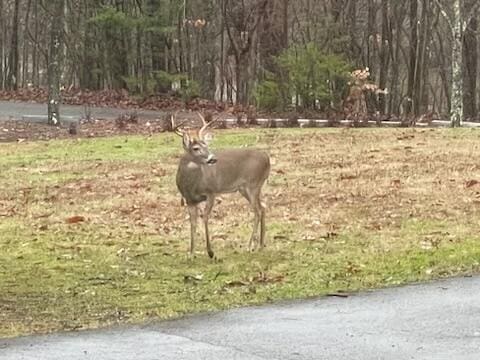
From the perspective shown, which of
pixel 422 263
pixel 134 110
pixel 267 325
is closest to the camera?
pixel 267 325

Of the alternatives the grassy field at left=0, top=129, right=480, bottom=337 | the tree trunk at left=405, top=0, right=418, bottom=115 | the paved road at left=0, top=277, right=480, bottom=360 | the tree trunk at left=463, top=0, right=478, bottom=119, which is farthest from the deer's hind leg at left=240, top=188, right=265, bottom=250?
the tree trunk at left=463, top=0, right=478, bottom=119

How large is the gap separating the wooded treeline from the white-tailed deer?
16.4 m

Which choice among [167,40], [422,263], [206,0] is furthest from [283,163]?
[206,0]

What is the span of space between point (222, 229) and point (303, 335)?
5.22 metres

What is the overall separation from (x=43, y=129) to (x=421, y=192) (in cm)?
1209

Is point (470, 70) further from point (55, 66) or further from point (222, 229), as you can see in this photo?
point (222, 229)

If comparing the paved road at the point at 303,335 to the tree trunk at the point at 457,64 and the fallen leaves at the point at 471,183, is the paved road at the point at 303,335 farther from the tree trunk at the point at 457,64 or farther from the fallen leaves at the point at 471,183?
the tree trunk at the point at 457,64

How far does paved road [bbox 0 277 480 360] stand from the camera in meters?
6.86

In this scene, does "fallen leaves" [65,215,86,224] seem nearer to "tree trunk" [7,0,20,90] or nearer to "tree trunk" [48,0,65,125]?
"tree trunk" [48,0,65,125]

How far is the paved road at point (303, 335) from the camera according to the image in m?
6.86

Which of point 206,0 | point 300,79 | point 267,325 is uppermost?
point 206,0

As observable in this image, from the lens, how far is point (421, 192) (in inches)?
574

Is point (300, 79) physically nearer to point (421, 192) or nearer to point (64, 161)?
point (64, 161)

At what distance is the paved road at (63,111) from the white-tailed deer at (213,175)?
16488mm
